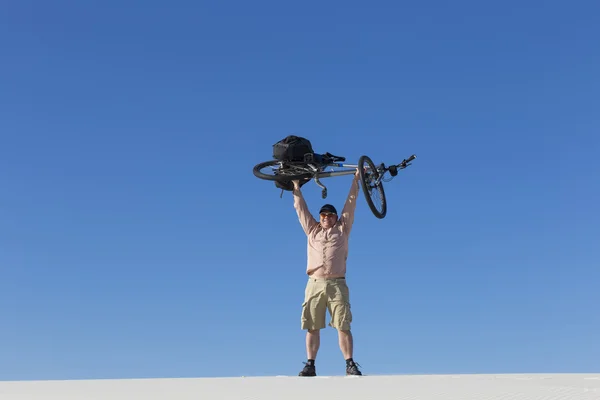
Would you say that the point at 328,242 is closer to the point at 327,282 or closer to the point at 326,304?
the point at 327,282

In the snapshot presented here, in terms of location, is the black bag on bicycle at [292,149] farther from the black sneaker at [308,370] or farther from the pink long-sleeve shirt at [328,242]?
the black sneaker at [308,370]

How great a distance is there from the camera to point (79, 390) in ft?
23.6

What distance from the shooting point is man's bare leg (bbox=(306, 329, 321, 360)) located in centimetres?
1034

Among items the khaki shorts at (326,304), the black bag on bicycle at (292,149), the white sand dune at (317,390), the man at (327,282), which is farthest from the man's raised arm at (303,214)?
the white sand dune at (317,390)

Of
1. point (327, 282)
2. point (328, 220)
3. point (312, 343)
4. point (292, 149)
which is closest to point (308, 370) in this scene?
point (312, 343)

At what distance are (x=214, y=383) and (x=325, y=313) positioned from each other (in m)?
2.91

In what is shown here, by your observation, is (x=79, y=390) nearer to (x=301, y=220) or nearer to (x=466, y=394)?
(x=466, y=394)

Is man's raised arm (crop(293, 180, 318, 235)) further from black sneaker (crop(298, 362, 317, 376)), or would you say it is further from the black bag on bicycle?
black sneaker (crop(298, 362, 317, 376))

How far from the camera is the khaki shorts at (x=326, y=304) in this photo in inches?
408

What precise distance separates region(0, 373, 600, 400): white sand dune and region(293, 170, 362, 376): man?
7.74ft

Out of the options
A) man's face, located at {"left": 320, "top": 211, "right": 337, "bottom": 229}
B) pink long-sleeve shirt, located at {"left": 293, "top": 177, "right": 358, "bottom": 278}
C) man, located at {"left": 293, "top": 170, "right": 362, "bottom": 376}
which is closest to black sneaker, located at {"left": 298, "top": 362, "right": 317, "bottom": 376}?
man, located at {"left": 293, "top": 170, "right": 362, "bottom": 376}

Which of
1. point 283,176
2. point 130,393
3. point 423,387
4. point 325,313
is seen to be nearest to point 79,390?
point 130,393

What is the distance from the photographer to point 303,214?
10961mm

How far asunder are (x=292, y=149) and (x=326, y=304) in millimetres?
2585
